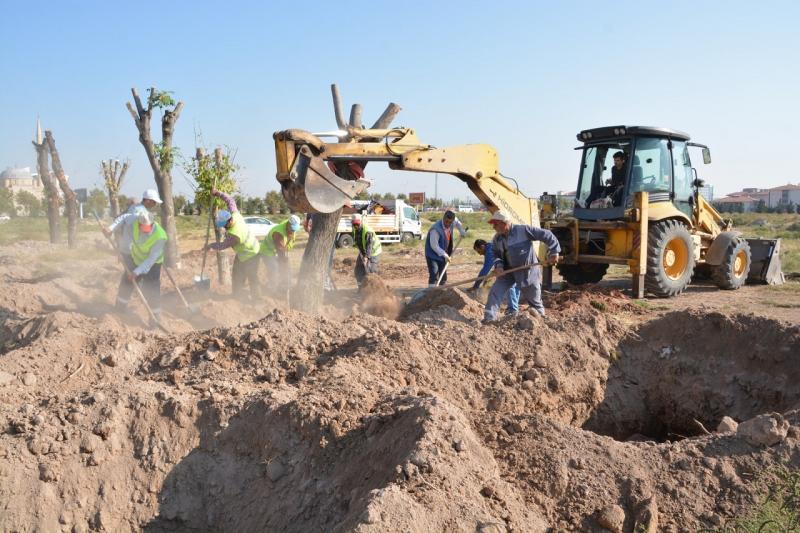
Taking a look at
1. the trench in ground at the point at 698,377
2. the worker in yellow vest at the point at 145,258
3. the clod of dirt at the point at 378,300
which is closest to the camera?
the trench in ground at the point at 698,377

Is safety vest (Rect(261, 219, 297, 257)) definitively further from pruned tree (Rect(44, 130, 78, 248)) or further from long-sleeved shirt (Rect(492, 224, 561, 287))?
pruned tree (Rect(44, 130, 78, 248))

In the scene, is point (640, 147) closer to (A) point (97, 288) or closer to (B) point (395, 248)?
(A) point (97, 288)

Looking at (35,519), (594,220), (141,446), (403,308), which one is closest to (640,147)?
(594,220)

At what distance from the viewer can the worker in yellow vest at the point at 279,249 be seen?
952cm

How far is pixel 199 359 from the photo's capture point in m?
5.75

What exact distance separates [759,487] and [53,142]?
744 inches

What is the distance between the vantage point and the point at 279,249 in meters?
9.63

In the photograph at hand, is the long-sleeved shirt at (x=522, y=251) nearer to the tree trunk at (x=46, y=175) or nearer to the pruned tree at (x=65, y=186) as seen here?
the pruned tree at (x=65, y=186)

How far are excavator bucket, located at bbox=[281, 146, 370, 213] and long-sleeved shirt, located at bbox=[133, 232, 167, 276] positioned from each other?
8.00 feet

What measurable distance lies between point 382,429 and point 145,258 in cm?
529

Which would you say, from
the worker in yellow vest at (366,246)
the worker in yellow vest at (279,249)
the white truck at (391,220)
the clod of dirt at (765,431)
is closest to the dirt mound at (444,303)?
the worker in yellow vest at (366,246)

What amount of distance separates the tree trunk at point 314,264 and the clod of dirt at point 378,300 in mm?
1130

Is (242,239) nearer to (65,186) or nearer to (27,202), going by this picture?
(65,186)

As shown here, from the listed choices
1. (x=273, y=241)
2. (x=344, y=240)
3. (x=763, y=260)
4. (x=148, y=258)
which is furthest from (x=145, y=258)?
(x=344, y=240)
